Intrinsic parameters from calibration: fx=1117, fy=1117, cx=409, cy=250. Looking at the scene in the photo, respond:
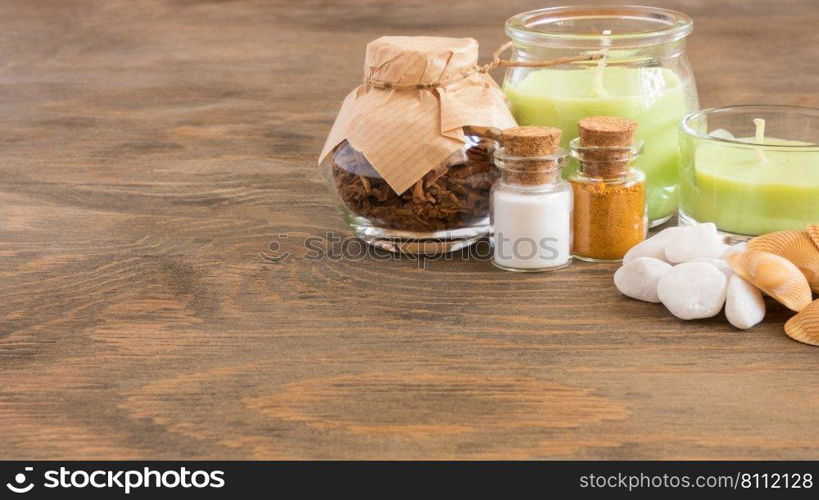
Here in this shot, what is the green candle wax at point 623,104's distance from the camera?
1098 millimetres

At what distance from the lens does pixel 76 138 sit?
5.16 ft

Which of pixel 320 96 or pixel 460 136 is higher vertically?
pixel 460 136

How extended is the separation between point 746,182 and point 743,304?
18 centimetres

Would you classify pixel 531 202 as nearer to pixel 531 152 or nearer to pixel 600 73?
pixel 531 152

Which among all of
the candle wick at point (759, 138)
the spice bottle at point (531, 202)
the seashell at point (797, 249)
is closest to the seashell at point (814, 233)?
the seashell at point (797, 249)

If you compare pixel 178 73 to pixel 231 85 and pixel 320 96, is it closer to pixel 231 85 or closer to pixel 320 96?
pixel 231 85

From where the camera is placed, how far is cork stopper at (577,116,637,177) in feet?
3.36

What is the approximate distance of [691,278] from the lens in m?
0.93

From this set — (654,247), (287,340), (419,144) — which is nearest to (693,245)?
(654,247)

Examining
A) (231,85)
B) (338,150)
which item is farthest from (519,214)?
(231,85)

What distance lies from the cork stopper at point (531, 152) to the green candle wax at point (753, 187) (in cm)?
15

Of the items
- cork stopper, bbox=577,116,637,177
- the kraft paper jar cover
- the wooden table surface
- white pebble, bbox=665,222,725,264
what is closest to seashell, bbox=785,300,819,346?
the wooden table surface

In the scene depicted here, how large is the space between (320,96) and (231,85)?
183 mm

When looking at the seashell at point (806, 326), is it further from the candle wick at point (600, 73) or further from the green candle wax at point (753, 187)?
the candle wick at point (600, 73)
